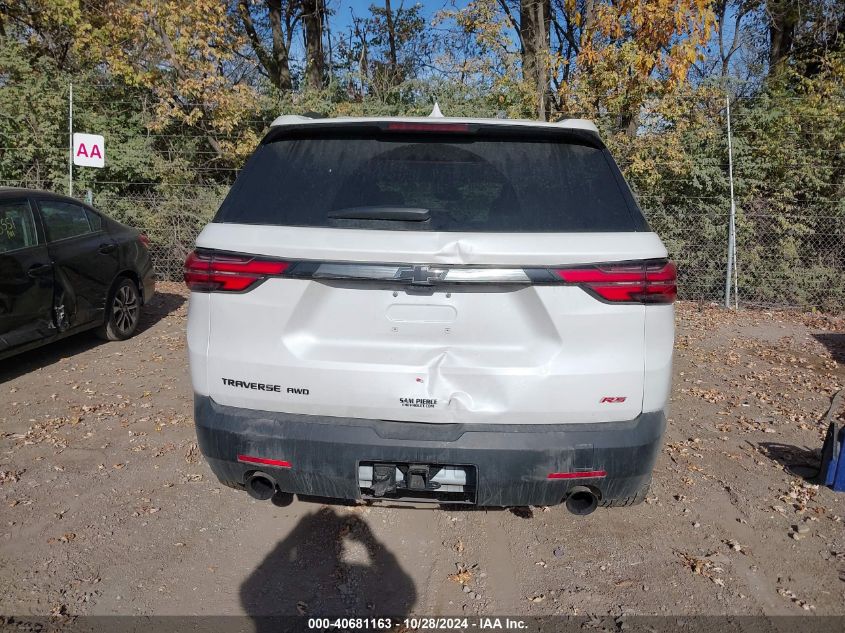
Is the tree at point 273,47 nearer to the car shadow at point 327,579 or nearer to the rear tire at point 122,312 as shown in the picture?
the rear tire at point 122,312

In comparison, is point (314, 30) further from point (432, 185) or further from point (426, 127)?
point (432, 185)

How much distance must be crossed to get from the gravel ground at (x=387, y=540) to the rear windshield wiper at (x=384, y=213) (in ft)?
5.03

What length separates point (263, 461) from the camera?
2447 mm

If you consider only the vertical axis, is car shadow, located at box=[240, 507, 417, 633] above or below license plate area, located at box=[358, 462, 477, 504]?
below

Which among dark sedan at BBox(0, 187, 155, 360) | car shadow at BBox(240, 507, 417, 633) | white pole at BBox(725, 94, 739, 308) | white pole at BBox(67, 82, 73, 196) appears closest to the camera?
car shadow at BBox(240, 507, 417, 633)

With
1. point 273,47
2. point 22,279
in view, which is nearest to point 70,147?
point 22,279

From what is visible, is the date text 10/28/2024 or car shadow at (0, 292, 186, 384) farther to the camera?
car shadow at (0, 292, 186, 384)

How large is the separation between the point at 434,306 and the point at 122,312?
5.70 metres

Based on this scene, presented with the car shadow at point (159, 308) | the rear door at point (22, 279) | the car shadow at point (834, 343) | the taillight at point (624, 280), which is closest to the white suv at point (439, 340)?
the taillight at point (624, 280)

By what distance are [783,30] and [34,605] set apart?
20430 millimetres

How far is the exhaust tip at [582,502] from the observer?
8.16ft

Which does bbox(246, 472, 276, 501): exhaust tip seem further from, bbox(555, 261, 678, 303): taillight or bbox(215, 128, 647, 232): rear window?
bbox(555, 261, 678, 303): taillight

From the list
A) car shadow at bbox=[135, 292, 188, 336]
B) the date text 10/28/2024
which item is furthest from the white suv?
car shadow at bbox=[135, 292, 188, 336]

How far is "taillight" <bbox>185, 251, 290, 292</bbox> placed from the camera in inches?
92.3
